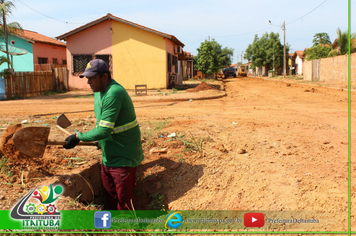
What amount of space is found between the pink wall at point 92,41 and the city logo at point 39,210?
60.2 feet

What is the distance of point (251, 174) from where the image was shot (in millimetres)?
4383

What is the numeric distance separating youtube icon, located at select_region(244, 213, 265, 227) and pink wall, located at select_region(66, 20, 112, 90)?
1887 cm

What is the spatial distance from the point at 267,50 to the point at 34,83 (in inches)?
2031

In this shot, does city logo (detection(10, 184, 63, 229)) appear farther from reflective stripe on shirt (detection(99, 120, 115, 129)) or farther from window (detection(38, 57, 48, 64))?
window (detection(38, 57, 48, 64))

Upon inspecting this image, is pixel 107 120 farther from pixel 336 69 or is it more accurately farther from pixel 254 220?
pixel 336 69

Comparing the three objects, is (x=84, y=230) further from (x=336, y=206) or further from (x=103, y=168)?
(x=336, y=206)

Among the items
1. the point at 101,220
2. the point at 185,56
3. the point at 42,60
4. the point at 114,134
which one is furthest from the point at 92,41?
the point at 101,220

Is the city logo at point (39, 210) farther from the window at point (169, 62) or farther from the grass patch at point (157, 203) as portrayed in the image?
the window at point (169, 62)

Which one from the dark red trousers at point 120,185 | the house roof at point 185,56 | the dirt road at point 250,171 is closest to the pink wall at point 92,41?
the house roof at point 185,56

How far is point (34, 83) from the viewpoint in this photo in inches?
715

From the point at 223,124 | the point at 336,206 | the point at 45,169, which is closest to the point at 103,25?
the point at 223,124

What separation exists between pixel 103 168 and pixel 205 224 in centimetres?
149

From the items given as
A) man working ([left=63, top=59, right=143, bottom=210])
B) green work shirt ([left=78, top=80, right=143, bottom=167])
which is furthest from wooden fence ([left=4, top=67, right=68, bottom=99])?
green work shirt ([left=78, top=80, right=143, bottom=167])

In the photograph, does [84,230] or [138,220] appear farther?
[138,220]
